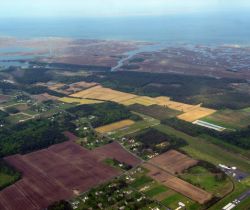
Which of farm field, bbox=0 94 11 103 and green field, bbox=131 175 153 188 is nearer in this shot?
green field, bbox=131 175 153 188

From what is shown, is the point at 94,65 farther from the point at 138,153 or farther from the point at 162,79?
the point at 138,153

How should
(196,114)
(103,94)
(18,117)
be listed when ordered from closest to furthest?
(196,114), (18,117), (103,94)

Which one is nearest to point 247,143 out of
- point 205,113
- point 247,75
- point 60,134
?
point 205,113

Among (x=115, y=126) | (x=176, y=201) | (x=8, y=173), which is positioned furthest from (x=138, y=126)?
(x=176, y=201)

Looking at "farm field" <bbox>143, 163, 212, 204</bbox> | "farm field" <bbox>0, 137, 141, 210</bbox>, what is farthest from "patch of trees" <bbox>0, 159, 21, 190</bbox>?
"farm field" <bbox>143, 163, 212, 204</bbox>

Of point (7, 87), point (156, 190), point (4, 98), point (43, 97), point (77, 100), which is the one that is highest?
point (156, 190)

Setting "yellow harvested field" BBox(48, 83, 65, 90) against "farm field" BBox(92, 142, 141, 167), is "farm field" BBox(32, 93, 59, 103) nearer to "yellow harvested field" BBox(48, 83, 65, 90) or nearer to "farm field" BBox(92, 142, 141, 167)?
"yellow harvested field" BBox(48, 83, 65, 90)

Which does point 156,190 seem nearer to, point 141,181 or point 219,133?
point 141,181
